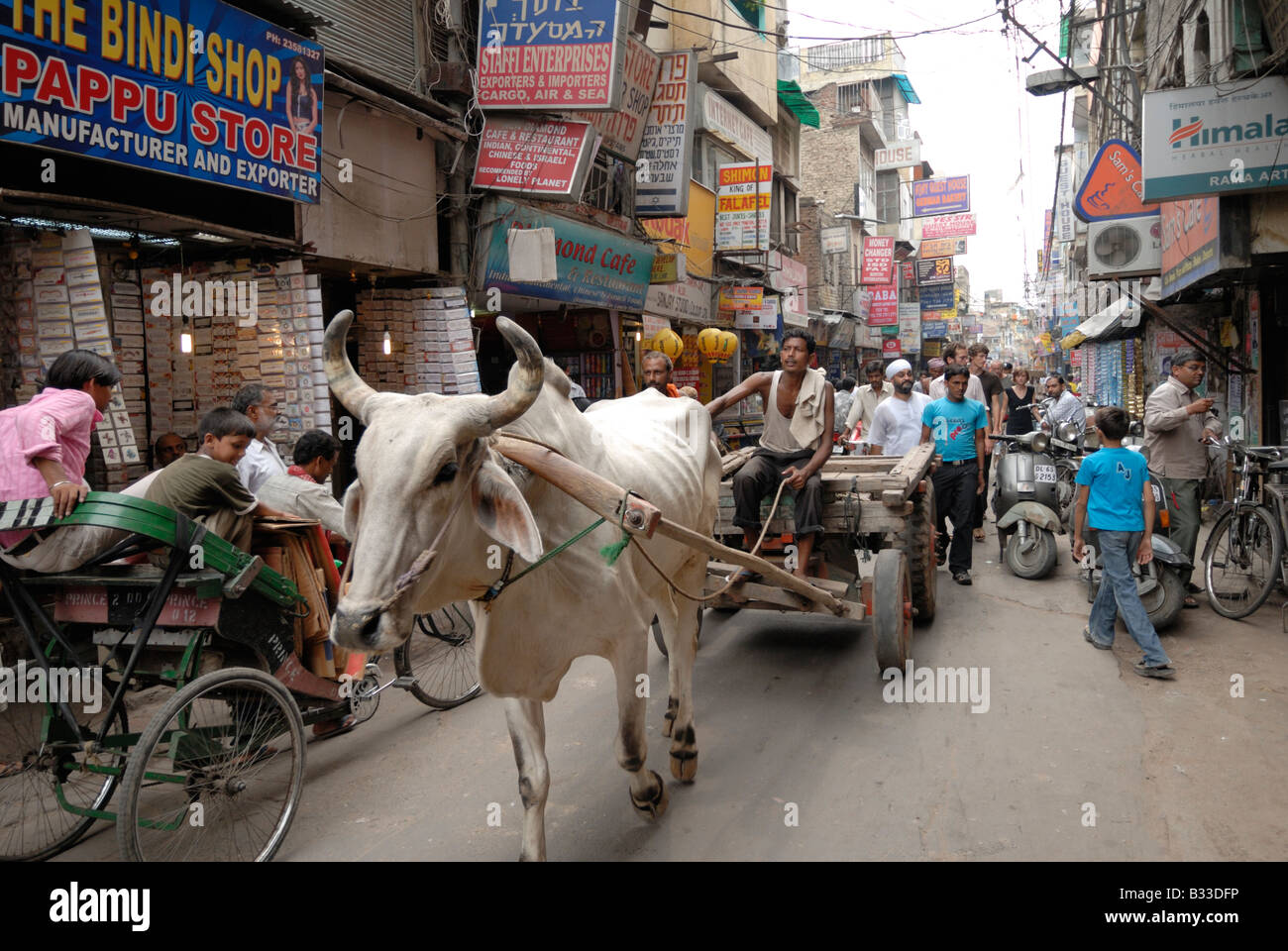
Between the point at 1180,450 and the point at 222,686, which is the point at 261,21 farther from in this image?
the point at 1180,450

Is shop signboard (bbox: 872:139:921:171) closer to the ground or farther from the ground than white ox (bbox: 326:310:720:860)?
farther from the ground

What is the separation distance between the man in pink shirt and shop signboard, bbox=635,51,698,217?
11.2 m

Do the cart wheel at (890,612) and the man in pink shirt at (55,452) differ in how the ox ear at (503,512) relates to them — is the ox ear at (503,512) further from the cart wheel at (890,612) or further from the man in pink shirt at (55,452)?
the cart wheel at (890,612)

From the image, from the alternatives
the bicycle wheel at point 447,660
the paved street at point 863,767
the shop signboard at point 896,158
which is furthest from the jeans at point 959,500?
the shop signboard at point 896,158

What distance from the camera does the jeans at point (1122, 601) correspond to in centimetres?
564

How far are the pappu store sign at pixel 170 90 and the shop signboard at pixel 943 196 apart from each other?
34513 mm

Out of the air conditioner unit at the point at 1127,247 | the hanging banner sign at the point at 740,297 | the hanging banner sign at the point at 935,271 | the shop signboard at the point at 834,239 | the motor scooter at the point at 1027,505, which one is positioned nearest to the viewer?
the motor scooter at the point at 1027,505

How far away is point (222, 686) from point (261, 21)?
5510 mm

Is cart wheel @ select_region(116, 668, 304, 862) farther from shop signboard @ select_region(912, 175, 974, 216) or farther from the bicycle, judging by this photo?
shop signboard @ select_region(912, 175, 974, 216)

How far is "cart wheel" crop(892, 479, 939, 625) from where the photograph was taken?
6.17 m

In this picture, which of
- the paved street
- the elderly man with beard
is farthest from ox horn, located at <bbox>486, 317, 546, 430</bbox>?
the elderly man with beard

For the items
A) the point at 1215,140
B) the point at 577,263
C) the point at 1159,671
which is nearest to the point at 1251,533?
the point at 1159,671

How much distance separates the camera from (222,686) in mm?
3389

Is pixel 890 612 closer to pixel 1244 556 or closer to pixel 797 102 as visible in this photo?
pixel 1244 556
